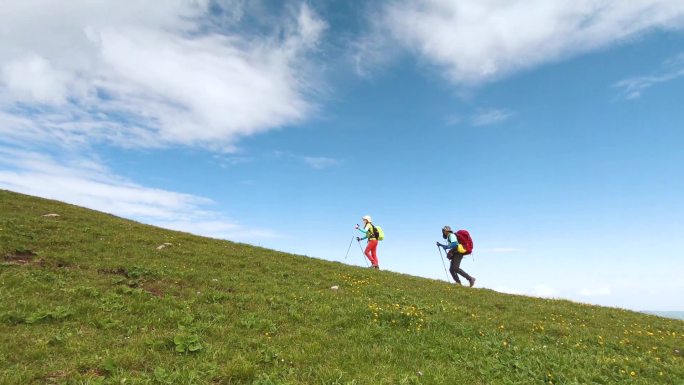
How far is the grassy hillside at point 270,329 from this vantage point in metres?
9.20

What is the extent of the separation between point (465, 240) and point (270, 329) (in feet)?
60.6

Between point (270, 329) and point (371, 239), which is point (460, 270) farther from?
point (270, 329)

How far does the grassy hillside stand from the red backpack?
5.38m

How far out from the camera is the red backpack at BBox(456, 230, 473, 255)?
1083 inches

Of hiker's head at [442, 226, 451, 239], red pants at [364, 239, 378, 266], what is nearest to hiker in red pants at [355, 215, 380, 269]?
red pants at [364, 239, 378, 266]

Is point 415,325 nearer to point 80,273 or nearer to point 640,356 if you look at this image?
point 640,356

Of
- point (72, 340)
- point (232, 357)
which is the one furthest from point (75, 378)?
point (232, 357)

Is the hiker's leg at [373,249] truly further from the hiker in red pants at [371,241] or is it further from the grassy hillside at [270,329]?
the grassy hillside at [270,329]

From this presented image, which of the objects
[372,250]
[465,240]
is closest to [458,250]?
[465,240]

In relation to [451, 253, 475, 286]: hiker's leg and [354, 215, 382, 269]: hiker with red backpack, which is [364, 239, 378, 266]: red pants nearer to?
[354, 215, 382, 269]: hiker with red backpack

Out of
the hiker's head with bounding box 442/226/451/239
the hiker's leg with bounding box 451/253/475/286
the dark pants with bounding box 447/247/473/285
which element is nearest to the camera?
the hiker's leg with bounding box 451/253/475/286

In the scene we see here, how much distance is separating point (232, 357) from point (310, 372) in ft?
6.19

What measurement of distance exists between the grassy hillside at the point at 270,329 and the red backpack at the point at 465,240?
17.7ft

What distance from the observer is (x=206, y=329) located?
11.7m
